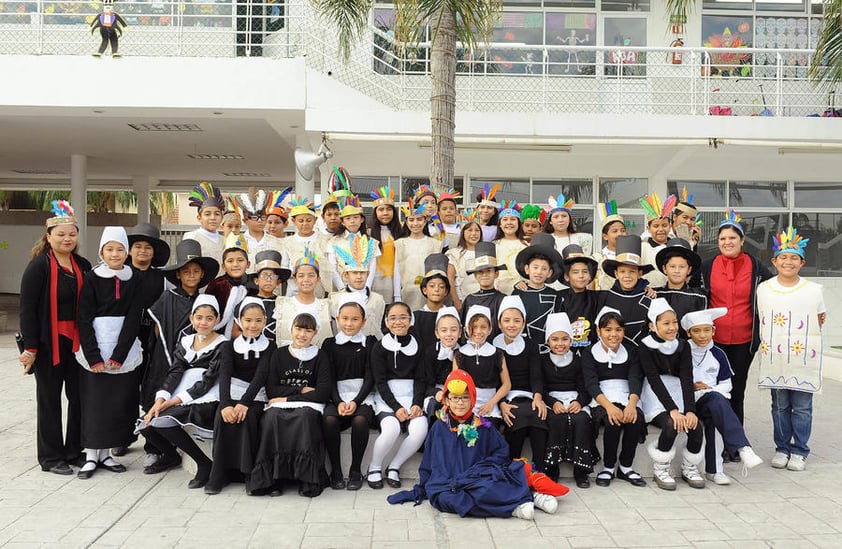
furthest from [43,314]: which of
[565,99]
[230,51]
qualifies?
[565,99]

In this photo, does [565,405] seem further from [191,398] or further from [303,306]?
[191,398]

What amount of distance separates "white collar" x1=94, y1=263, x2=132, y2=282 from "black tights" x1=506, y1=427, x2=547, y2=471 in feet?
9.74

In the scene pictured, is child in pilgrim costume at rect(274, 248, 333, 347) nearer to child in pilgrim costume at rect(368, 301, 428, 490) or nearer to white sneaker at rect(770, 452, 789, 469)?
child in pilgrim costume at rect(368, 301, 428, 490)

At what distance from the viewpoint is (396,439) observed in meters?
5.01

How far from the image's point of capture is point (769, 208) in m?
14.6

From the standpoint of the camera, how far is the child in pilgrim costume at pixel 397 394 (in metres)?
4.95

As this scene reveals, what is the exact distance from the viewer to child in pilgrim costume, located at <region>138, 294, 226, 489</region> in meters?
4.93

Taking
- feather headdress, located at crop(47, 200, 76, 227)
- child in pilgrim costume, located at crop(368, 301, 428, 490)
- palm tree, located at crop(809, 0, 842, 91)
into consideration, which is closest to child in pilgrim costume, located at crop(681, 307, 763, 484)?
child in pilgrim costume, located at crop(368, 301, 428, 490)

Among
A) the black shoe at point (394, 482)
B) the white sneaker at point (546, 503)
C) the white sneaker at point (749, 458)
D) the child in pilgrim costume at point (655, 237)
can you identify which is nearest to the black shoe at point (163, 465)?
the black shoe at point (394, 482)

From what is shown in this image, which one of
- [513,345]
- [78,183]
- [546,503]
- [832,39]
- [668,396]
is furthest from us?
[78,183]

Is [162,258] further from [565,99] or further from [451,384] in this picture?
[565,99]

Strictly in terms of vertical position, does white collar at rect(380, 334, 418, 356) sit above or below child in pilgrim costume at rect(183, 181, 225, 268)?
below

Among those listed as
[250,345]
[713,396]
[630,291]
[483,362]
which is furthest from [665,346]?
[250,345]

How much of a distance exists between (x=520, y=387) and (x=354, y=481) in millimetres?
1364
